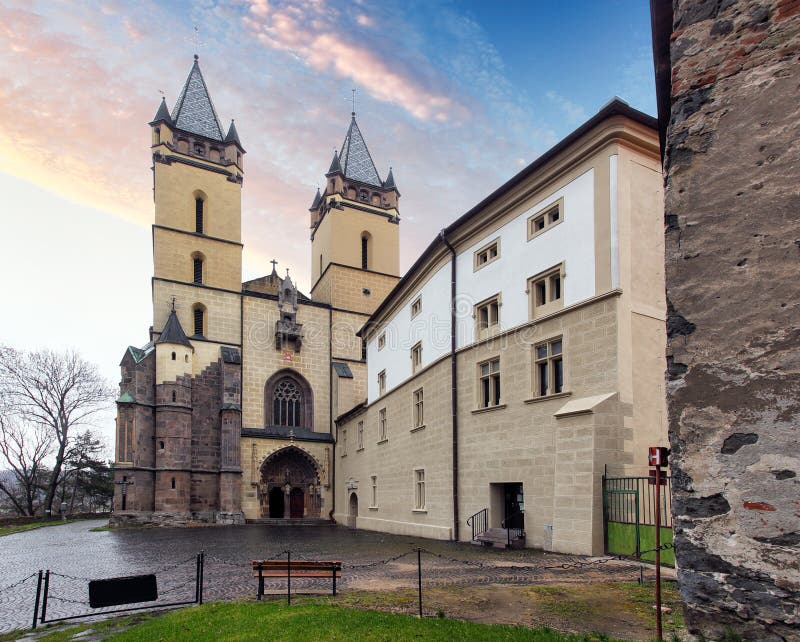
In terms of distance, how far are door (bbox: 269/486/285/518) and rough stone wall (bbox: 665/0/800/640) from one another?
4016 centimetres

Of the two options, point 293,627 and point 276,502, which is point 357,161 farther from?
point 293,627

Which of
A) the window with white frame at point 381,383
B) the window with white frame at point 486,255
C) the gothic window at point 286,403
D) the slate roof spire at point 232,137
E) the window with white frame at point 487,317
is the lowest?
the gothic window at point 286,403

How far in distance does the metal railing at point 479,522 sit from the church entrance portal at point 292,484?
2481 cm

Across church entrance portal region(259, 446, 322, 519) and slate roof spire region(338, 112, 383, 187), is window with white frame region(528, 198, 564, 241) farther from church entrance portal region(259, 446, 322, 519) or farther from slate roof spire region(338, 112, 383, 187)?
slate roof spire region(338, 112, 383, 187)

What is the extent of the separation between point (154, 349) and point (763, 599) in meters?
38.9

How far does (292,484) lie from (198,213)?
68.7 ft

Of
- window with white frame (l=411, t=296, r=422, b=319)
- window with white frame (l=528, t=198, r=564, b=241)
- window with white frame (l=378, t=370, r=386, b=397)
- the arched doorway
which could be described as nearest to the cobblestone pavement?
window with white frame (l=528, t=198, r=564, b=241)

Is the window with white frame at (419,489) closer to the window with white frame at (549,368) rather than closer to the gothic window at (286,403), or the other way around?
the window with white frame at (549,368)

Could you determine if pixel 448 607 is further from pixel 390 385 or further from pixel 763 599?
pixel 390 385

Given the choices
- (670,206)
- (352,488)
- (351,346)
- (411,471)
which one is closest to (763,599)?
(670,206)

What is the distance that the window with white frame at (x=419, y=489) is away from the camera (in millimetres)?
23625

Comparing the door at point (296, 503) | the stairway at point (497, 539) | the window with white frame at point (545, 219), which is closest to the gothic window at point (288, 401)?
the door at point (296, 503)

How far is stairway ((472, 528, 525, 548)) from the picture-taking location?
630 inches

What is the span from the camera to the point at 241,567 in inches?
563
